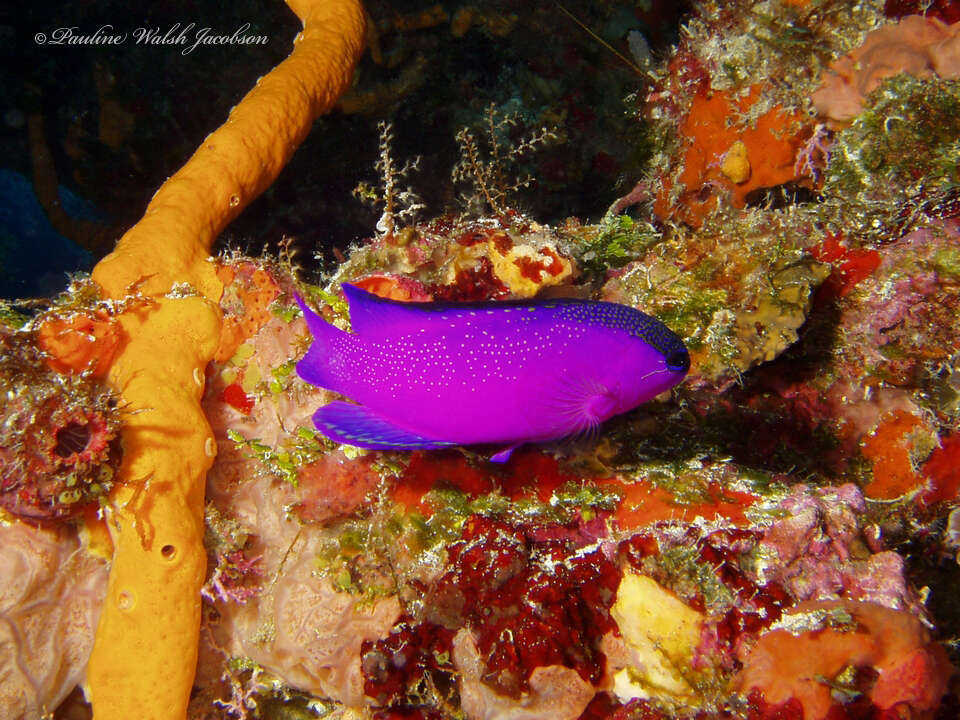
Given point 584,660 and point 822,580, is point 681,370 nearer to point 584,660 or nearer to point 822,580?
point 822,580

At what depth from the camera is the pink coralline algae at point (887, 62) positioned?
11.5 ft

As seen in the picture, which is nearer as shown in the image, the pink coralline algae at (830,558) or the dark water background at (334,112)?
the pink coralline algae at (830,558)

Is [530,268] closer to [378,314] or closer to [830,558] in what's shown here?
[378,314]

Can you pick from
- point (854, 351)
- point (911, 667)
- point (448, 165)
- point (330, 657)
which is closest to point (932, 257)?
point (854, 351)

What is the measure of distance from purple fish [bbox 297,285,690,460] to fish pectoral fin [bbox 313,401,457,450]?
16 millimetres

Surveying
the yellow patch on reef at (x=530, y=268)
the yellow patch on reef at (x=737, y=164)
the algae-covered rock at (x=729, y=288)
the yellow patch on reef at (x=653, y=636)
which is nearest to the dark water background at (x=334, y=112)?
the yellow patch on reef at (x=737, y=164)

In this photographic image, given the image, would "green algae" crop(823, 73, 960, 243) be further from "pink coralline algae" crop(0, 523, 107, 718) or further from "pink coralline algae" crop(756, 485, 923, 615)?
"pink coralline algae" crop(0, 523, 107, 718)

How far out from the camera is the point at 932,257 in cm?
319

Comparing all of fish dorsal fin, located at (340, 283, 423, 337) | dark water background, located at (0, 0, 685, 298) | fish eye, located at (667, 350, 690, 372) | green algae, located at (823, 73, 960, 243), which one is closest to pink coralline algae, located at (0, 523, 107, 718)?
fish dorsal fin, located at (340, 283, 423, 337)

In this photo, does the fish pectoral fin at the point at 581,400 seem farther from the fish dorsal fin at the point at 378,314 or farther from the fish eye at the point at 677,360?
the fish dorsal fin at the point at 378,314

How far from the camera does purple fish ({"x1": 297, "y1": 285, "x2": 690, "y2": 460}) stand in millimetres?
2107

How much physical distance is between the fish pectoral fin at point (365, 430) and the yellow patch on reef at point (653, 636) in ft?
3.26

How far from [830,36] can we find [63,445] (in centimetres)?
618

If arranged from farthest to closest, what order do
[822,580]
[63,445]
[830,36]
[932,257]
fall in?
[830,36], [932,257], [63,445], [822,580]
